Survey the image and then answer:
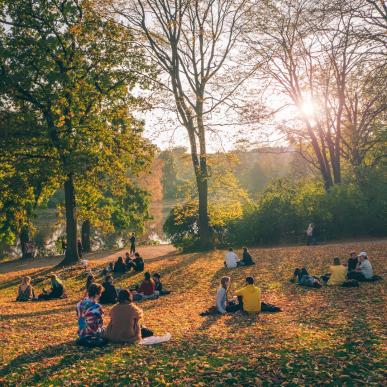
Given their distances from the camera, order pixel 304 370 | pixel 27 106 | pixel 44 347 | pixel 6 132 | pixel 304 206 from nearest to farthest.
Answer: pixel 304 370 → pixel 44 347 → pixel 6 132 → pixel 27 106 → pixel 304 206

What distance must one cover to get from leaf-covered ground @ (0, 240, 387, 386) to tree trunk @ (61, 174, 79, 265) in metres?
8.90

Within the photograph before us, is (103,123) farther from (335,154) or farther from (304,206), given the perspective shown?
(335,154)

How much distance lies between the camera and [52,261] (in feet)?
94.2

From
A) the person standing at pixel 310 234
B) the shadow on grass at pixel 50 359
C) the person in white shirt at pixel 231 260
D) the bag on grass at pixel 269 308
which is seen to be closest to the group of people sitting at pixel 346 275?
the bag on grass at pixel 269 308

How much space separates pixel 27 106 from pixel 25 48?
3388 millimetres

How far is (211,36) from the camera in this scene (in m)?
26.9

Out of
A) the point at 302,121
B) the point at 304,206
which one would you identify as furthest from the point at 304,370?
the point at 302,121

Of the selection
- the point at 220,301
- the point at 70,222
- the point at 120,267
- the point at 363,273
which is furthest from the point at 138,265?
the point at 363,273

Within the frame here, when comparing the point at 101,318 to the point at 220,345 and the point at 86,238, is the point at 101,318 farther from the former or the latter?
the point at 86,238

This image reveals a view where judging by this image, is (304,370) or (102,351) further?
(102,351)

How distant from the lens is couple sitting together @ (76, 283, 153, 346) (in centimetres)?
916

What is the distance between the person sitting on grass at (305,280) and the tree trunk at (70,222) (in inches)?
579

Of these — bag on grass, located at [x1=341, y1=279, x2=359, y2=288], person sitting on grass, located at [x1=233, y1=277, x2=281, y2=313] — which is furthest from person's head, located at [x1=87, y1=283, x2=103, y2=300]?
bag on grass, located at [x1=341, y1=279, x2=359, y2=288]

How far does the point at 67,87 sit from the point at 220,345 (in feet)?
57.4
